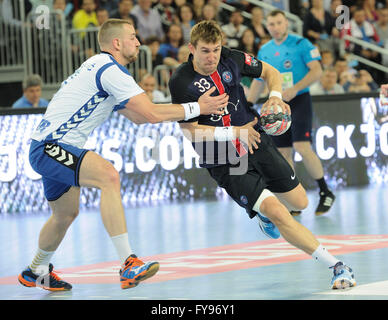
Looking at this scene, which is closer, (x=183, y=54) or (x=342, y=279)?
(x=342, y=279)

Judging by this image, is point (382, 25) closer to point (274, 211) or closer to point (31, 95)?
point (31, 95)

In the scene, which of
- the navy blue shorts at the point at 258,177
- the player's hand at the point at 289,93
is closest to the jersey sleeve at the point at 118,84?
the navy blue shorts at the point at 258,177

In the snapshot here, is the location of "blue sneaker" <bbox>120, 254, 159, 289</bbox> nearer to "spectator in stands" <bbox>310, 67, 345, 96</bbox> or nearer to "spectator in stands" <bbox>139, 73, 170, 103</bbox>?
"spectator in stands" <bbox>139, 73, 170, 103</bbox>

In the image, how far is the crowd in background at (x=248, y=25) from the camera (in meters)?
15.1

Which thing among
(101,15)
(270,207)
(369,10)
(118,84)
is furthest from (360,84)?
(118,84)

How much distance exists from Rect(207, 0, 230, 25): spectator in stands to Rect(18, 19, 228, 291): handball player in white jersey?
1047 centimetres

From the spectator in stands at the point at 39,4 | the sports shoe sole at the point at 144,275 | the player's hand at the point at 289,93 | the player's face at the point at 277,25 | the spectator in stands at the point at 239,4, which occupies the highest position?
the spectator in stands at the point at 239,4

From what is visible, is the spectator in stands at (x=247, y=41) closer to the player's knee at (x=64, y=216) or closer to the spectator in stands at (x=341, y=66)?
the spectator in stands at (x=341, y=66)

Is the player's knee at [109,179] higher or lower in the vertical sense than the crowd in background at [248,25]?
lower

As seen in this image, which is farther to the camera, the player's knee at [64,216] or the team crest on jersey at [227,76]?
the team crest on jersey at [227,76]

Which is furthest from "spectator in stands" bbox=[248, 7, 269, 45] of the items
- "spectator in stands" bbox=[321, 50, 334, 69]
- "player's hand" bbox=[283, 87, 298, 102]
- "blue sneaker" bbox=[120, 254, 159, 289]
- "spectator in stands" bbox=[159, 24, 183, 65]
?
"blue sneaker" bbox=[120, 254, 159, 289]

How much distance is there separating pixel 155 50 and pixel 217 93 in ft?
28.2

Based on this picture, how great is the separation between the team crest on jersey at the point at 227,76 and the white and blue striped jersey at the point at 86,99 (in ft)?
2.72

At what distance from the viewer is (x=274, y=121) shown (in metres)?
6.43
